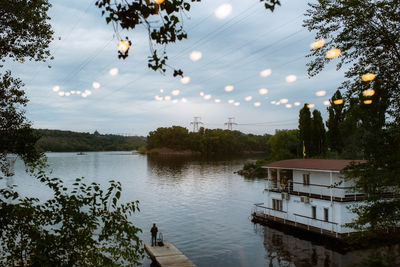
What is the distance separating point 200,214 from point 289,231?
591 inches

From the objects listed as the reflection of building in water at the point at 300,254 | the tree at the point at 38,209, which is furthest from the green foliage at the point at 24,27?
the reflection of building in water at the point at 300,254

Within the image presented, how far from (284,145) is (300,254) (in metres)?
74.4

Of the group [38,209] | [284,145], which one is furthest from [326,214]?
[284,145]

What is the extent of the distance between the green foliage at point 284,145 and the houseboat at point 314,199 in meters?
57.5

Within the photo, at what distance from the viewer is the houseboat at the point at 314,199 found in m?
28.9

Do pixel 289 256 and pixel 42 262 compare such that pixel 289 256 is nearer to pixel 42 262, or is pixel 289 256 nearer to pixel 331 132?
pixel 42 262

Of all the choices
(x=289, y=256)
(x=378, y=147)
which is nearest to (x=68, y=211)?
(x=378, y=147)

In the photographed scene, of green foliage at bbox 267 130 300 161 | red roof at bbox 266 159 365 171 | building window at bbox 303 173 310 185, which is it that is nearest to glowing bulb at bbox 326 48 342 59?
red roof at bbox 266 159 365 171

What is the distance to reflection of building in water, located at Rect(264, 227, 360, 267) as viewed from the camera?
2648 centimetres

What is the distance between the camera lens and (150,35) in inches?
223

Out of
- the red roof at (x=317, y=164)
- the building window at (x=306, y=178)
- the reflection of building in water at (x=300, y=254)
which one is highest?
the red roof at (x=317, y=164)

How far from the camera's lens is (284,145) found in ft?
330

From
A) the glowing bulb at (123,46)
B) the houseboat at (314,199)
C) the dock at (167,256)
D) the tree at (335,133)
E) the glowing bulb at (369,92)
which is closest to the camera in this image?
the glowing bulb at (123,46)

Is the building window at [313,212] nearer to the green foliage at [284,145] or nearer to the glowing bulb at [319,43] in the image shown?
the glowing bulb at [319,43]
